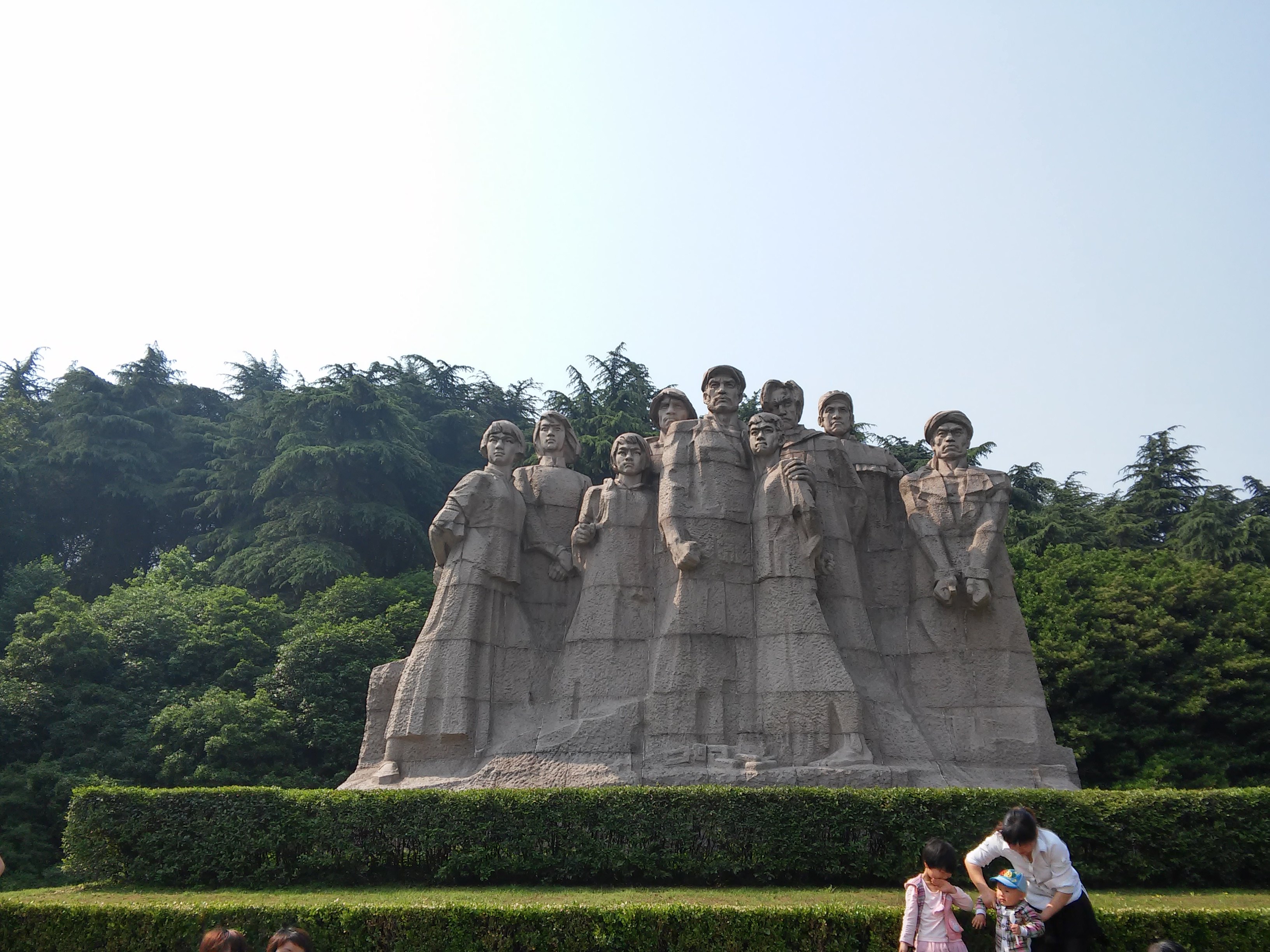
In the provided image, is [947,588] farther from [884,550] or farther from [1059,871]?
[1059,871]

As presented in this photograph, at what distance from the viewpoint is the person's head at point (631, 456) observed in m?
10.9

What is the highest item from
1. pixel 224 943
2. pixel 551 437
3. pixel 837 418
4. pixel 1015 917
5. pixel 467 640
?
pixel 837 418

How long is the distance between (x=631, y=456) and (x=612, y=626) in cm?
192

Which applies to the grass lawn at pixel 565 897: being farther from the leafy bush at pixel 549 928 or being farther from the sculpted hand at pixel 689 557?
the sculpted hand at pixel 689 557

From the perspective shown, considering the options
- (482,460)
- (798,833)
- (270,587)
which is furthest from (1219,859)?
(482,460)

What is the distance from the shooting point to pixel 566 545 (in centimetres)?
1120

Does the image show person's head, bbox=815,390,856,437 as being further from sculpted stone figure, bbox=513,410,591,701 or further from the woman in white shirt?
the woman in white shirt

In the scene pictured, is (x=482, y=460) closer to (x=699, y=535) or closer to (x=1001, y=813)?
(x=699, y=535)

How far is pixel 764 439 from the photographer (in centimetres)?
1050

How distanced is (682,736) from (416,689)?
8.96ft

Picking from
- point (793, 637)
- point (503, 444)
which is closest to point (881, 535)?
point (793, 637)

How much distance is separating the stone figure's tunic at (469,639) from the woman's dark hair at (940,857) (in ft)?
18.8

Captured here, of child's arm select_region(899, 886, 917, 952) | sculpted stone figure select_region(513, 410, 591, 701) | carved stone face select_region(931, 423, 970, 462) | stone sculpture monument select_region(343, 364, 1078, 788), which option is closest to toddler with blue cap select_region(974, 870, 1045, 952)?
child's arm select_region(899, 886, 917, 952)

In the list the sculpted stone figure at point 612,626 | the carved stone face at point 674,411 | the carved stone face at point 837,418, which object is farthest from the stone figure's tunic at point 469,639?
the carved stone face at point 837,418
